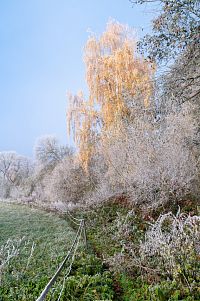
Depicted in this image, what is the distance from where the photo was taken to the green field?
227 inches

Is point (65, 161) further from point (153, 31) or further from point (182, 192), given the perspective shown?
point (153, 31)

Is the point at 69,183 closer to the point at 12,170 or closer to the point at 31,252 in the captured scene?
the point at 31,252

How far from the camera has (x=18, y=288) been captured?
229 inches

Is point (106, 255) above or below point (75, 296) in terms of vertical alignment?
above

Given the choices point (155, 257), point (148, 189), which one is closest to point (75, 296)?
point (155, 257)

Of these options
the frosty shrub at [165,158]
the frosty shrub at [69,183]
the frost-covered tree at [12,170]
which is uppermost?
the frost-covered tree at [12,170]

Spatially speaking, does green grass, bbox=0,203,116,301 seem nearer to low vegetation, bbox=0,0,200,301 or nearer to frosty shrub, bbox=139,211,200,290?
low vegetation, bbox=0,0,200,301

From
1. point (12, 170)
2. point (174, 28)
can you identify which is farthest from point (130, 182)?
point (12, 170)

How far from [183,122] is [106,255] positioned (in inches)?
223

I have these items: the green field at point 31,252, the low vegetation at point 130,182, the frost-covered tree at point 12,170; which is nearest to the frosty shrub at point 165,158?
the low vegetation at point 130,182

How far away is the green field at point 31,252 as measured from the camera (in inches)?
227

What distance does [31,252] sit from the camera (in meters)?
6.01

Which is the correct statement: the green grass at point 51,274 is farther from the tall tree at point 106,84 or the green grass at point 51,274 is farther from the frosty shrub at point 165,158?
the tall tree at point 106,84

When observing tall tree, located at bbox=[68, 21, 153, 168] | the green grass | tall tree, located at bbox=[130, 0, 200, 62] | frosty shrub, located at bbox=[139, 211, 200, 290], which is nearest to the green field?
the green grass
